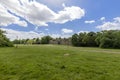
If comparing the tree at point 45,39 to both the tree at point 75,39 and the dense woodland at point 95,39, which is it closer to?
the dense woodland at point 95,39

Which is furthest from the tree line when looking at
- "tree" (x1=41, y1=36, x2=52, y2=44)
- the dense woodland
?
"tree" (x1=41, y1=36, x2=52, y2=44)

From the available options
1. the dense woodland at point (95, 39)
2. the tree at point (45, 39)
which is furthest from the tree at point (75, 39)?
the tree at point (45, 39)

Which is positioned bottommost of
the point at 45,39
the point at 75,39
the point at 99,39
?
the point at 99,39

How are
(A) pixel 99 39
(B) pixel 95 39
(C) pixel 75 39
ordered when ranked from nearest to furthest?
(A) pixel 99 39
(B) pixel 95 39
(C) pixel 75 39

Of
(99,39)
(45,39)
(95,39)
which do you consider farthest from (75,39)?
(45,39)

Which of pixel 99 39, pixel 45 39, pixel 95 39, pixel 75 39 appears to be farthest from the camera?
pixel 45 39

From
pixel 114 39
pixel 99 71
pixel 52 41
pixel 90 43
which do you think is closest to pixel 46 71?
pixel 99 71

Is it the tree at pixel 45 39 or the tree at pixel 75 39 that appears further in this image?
the tree at pixel 45 39

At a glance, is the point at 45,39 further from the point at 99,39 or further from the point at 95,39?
the point at 99,39

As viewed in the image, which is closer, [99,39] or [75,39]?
[99,39]

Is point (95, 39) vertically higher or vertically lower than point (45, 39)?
lower

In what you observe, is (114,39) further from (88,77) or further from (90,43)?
(88,77)

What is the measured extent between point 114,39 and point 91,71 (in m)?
51.9

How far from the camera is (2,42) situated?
1714 inches
